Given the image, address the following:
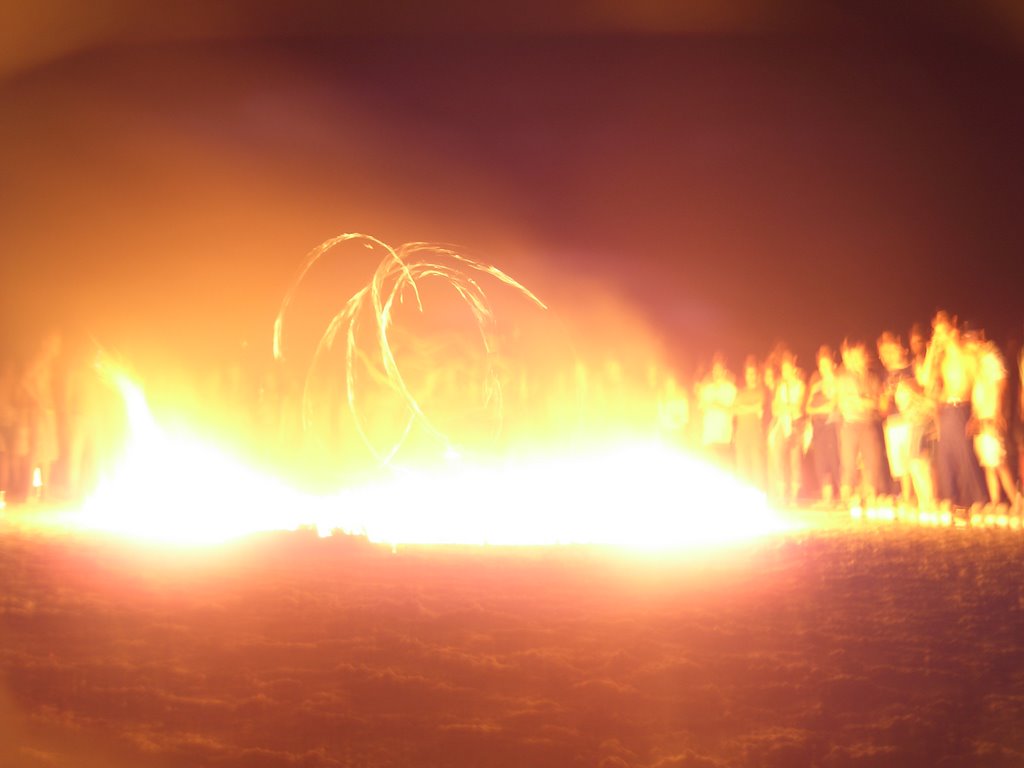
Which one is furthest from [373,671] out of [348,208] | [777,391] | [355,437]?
[348,208]

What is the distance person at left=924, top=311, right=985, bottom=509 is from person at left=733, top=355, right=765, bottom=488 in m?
2.63

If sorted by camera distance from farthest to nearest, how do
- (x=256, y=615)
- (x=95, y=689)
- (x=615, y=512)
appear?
(x=615, y=512)
(x=256, y=615)
(x=95, y=689)

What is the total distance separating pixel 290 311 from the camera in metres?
23.0

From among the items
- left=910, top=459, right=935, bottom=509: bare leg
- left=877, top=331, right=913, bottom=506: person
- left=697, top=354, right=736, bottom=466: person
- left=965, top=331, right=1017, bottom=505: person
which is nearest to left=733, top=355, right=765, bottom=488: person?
left=697, top=354, right=736, bottom=466: person

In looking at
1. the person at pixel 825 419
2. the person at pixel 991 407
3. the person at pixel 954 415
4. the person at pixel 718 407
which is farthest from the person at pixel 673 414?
the person at pixel 991 407

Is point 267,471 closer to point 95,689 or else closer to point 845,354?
point 845,354

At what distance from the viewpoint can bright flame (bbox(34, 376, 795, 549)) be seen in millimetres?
8906

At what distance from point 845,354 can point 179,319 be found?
1338 centimetres

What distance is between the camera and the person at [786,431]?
12.3 meters

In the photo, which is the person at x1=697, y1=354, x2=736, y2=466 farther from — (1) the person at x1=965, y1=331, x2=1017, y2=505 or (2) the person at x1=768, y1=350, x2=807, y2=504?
(1) the person at x1=965, y1=331, x2=1017, y2=505

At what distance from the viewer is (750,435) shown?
12.5m

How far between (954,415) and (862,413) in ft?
4.37

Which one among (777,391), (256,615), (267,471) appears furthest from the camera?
(267,471)

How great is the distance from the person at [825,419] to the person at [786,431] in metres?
0.19
